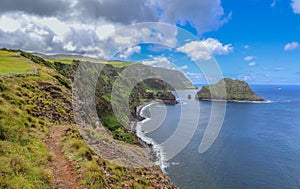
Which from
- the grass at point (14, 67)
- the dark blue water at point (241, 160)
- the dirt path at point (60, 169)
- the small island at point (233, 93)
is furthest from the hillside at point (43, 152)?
the small island at point (233, 93)

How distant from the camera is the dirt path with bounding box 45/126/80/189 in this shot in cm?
945

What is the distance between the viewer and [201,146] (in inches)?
2207

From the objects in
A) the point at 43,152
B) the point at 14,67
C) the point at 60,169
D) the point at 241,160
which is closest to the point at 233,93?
the point at 241,160

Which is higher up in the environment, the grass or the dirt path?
the grass

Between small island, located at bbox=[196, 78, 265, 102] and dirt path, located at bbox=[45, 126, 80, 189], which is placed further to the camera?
small island, located at bbox=[196, 78, 265, 102]

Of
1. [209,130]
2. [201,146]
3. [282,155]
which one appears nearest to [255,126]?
[209,130]

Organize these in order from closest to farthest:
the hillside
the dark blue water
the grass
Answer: the hillside
the grass
the dark blue water

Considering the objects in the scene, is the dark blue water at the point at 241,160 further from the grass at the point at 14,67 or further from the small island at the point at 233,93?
the small island at the point at 233,93

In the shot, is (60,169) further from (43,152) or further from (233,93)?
(233,93)

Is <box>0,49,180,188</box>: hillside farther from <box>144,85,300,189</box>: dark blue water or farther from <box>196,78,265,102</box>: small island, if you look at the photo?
<box>196,78,265,102</box>: small island

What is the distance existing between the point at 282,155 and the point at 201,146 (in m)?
21.4

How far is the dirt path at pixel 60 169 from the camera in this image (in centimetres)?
945

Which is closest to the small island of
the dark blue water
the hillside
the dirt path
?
the dark blue water

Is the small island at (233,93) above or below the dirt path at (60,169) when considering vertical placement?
above
